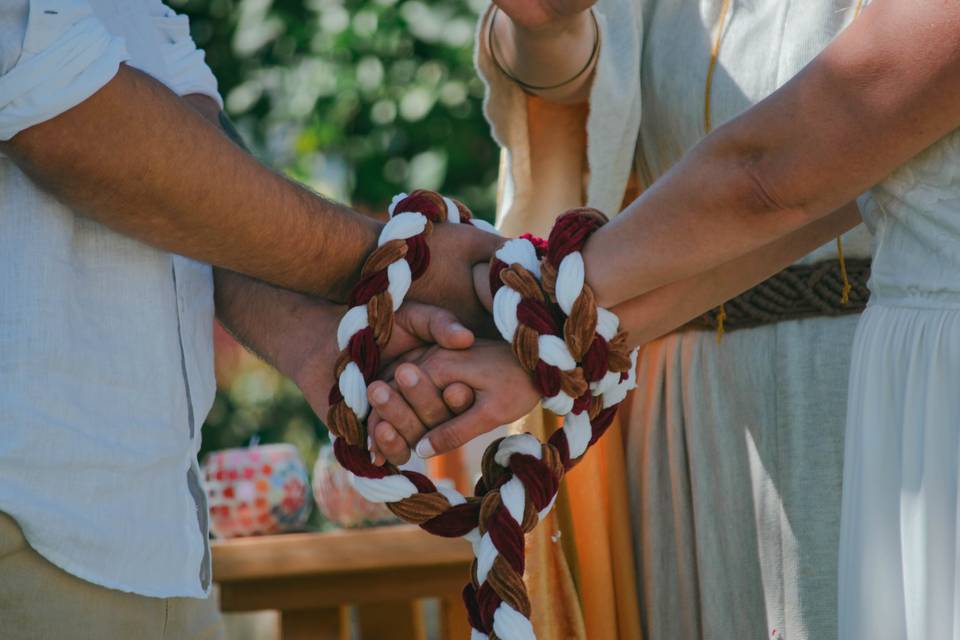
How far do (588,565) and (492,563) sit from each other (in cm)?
42

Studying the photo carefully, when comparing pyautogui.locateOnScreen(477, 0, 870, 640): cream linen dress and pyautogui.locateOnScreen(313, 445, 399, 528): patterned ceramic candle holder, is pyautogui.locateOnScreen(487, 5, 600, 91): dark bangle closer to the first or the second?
pyautogui.locateOnScreen(477, 0, 870, 640): cream linen dress

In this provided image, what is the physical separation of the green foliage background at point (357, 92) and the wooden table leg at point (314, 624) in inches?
49.7

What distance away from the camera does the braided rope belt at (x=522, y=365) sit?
120 centimetres

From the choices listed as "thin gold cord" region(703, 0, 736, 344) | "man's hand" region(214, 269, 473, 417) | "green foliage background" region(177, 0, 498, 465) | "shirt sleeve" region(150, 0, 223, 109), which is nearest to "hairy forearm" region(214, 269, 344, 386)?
"man's hand" region(214, 269, 473, 417)

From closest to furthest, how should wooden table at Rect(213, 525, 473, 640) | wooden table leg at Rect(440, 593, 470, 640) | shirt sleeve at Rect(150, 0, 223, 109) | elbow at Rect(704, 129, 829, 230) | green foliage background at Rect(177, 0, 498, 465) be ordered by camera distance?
elbow at Rect(704, 129, 829, 230)
shirt sleeve at Rect(150, 0, 223, 109)
wooden table at Rect(213, 525, 473, 640)
wooden table leg at Rect(440, 593, 470, 640)
green foliage background at Rect(177, 0, 498, 465)

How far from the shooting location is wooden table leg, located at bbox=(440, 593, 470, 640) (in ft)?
7.93

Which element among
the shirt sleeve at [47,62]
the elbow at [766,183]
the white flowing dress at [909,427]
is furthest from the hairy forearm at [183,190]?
the white flowing dress at [909,427]

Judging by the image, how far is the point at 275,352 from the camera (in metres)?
1.45

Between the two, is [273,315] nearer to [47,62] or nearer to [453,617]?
[47,62]

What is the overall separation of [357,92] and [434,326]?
2.32 meters

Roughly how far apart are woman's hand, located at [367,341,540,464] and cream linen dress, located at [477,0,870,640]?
0.30 meters

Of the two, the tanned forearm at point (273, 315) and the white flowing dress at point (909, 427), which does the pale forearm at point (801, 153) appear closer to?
the white flowing dress at point (909, 427)

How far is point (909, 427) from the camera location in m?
1.04

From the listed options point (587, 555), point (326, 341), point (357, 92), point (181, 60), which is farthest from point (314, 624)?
point (357, 92)
